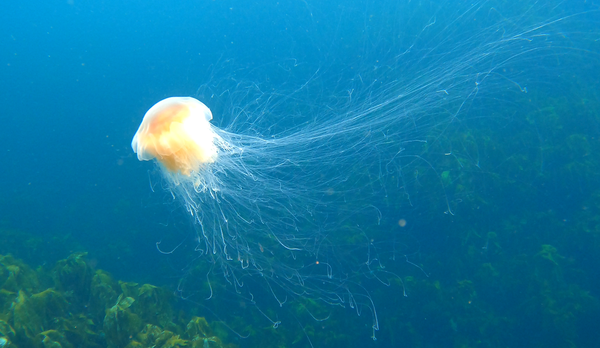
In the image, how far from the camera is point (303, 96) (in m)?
6.45

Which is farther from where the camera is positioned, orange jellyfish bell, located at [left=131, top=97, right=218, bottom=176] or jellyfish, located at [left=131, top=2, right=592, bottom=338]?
jellyfish, located at [left=131, top=2, right=592, bottom=338]

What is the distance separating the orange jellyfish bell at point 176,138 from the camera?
3.92 m

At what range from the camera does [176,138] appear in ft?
12.9

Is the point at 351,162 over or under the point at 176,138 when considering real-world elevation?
over

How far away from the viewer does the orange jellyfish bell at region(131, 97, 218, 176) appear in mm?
3918

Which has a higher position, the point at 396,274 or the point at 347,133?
the point at 347,133

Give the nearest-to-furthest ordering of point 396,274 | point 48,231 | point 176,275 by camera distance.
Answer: point 396,274, point 176,275, point 48,231

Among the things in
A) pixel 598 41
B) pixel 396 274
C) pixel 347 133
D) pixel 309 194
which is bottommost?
pixel 396 274

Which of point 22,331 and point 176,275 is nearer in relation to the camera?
point 22,331

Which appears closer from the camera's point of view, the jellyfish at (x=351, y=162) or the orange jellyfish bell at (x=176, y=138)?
the orange jellyfish bell at (x=176, y=138)

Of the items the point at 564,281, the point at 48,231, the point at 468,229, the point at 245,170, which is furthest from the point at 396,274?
the point at 48,231

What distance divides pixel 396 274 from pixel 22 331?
559 cm

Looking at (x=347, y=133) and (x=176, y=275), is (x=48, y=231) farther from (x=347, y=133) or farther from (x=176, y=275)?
(x=347, y=133)

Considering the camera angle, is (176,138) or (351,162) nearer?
(176,138)
